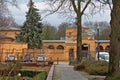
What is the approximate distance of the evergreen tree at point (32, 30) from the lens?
257 feet

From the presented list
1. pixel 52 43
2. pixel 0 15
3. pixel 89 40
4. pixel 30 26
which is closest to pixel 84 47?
pixel 89 40

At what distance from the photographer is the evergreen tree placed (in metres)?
78.2

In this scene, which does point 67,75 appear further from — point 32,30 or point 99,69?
point 32,30

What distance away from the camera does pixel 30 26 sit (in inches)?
3115

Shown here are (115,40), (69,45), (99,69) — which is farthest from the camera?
(69,45)

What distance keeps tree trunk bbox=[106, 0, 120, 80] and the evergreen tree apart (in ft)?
200

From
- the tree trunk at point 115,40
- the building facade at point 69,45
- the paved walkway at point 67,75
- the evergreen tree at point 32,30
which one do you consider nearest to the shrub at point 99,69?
the paved walkway at point 67,75

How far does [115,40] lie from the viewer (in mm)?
17562

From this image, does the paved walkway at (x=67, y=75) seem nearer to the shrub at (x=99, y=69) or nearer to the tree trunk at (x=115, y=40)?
the shrub at (x=99, y=69)

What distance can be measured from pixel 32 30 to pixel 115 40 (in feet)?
202

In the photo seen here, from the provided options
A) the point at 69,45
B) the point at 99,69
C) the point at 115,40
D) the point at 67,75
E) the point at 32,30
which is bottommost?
the point at 67,75

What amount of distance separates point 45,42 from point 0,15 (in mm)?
39148

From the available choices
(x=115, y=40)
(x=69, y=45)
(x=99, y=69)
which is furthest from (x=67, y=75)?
(x=69, y=45)

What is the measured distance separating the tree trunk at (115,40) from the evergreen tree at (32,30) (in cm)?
6084
